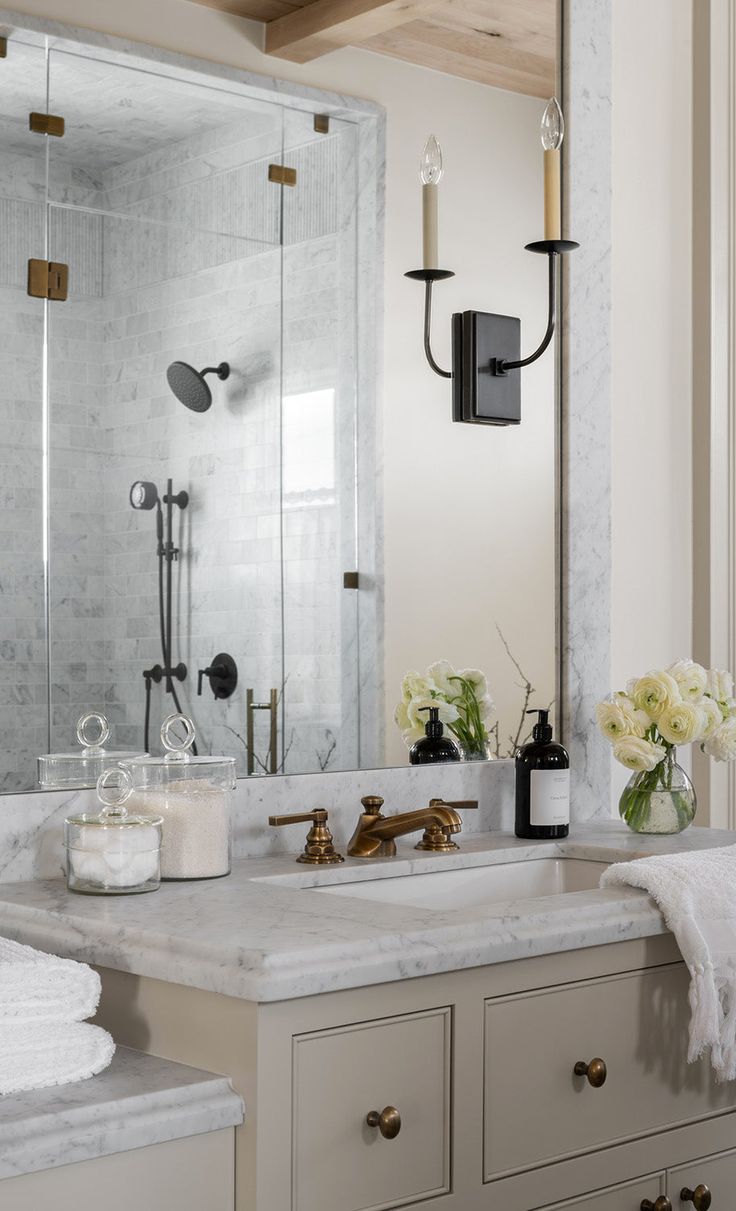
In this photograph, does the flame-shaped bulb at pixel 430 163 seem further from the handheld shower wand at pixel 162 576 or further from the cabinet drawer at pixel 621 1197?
the cabinet drawer at pixel 621 1197

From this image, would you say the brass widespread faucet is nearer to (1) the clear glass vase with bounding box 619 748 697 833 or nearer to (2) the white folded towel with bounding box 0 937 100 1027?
(1) the clear glass vase with bounding box 619 748 697 833

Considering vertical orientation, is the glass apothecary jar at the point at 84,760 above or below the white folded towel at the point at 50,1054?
above

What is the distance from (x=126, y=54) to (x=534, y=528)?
2.83ft

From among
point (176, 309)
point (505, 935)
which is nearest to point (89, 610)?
point (176, 309)

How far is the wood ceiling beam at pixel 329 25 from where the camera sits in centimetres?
170

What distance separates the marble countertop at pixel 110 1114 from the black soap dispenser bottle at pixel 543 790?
2.61 ft

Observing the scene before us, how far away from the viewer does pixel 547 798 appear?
1.85m

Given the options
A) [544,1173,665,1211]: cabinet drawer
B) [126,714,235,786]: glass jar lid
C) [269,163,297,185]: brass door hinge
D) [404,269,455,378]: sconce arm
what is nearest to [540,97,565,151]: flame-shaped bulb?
[404,269,455,378]: sconce arm

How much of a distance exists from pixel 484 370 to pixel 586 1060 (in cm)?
97

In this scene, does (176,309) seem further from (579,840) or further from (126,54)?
(579,840)

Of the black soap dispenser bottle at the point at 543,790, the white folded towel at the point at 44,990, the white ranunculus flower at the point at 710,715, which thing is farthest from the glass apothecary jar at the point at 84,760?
the white ranunculus flower at the point at 710,715

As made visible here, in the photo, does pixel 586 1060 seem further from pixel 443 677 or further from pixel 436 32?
pixel 436 32

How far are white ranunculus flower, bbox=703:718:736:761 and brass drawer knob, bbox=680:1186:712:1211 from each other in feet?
2.10

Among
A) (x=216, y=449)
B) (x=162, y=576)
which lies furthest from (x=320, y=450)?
(x=162, y=576)
